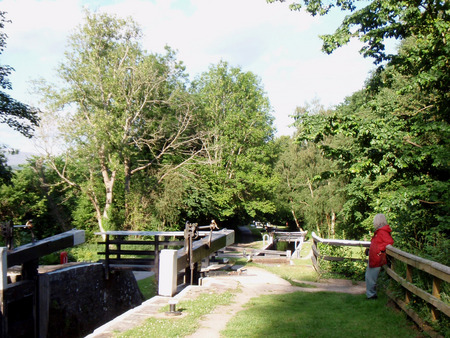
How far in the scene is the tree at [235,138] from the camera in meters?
30.8

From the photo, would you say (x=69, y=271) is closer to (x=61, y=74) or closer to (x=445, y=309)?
(x=445, y=309)

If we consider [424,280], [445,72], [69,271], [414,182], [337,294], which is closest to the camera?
[424,280]

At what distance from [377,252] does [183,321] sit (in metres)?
3.53

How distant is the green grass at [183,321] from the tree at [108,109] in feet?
54.8

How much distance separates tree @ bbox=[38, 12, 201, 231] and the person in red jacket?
1764cm

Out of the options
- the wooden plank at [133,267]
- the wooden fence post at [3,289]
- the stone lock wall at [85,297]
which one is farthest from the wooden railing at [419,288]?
the stone lock wall at [85,297]

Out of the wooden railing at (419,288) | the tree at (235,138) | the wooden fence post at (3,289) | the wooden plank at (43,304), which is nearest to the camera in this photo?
the wooden railing at (419,288)

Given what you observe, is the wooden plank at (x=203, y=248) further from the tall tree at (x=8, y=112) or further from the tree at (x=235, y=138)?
the tree at (x=235, y=138)

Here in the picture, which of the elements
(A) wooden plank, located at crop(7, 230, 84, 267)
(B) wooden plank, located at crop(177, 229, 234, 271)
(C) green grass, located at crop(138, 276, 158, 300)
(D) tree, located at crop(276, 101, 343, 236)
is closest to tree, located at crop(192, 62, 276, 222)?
(D) tree, located at crop(276, 101, 343, 236)

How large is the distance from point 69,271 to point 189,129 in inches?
729

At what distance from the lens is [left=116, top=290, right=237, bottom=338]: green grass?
516cm

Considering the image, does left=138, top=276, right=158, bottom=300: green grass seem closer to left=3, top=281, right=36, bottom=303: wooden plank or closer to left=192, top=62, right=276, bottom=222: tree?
left=3, top=281, right=36, bottom=303: wooden plank

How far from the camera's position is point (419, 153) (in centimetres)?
873

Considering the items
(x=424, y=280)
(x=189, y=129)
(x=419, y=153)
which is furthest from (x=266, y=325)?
(x=189, y=129)
